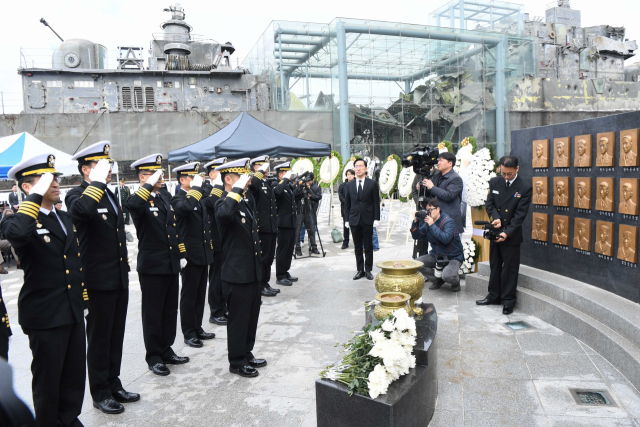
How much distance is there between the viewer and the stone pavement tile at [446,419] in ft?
10.0

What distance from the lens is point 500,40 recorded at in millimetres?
25984

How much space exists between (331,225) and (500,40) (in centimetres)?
1902

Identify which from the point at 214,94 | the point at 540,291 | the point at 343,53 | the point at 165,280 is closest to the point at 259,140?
the point at 165,280

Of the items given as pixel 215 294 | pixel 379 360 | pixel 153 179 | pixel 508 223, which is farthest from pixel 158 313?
pixel 508 223

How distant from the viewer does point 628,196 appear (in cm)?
436

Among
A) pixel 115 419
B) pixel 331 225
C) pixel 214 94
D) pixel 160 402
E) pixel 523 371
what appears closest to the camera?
pixel 115 419

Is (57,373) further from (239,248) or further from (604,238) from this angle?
(604,238)

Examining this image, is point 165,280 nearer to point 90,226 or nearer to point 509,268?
point 90,226

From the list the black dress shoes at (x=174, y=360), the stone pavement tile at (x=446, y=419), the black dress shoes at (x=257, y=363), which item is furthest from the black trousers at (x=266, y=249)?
the stone pavement tile at (x=446, y=419)

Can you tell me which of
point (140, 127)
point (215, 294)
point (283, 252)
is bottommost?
point (215, 294)

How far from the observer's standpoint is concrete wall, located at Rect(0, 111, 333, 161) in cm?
2222

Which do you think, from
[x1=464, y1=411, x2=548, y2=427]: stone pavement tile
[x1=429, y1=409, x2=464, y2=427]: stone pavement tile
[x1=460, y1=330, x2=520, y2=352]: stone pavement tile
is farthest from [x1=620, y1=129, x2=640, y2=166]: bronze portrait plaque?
[x1=429, y1=409, x2=464, y2=427]: stone pavement tile

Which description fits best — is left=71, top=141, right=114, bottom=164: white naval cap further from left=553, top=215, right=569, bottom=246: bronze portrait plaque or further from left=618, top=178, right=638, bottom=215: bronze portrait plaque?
left=553, top=215, right=569, bottom=246: bronze portrait plaque

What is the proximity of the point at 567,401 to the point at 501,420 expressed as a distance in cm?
65
